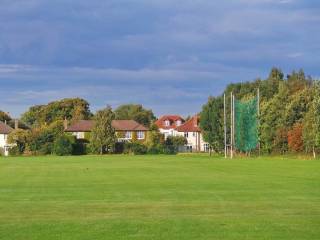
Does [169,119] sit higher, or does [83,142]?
[169,119]

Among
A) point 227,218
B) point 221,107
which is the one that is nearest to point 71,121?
point 221,107

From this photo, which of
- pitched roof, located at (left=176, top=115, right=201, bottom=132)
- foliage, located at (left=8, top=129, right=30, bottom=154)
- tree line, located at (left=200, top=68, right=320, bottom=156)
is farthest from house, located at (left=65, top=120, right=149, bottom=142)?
tree line, located at (left=200, top=68, right=320, bottom=156)

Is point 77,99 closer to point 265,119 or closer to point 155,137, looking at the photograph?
point 155,137

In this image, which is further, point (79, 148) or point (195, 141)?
point (195, 141)

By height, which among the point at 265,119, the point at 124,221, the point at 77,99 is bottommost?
the point at 124,221

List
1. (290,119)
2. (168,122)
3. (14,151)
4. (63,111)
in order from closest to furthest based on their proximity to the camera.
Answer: (290,119) → (14,151) → (63,111) → (168,122)

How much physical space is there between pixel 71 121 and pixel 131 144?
31.3 metres

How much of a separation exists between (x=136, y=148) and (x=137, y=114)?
202 ft

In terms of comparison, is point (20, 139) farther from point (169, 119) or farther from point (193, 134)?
point (169, 119)

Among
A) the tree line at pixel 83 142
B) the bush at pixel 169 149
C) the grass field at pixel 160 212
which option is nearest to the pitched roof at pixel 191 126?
the tree line at pixel 83 142

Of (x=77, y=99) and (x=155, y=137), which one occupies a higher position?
(x=77, y=99)

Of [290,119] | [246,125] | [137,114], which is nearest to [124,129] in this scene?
[137,114]

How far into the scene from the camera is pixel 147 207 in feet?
59.8

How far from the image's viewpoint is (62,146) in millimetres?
103625
